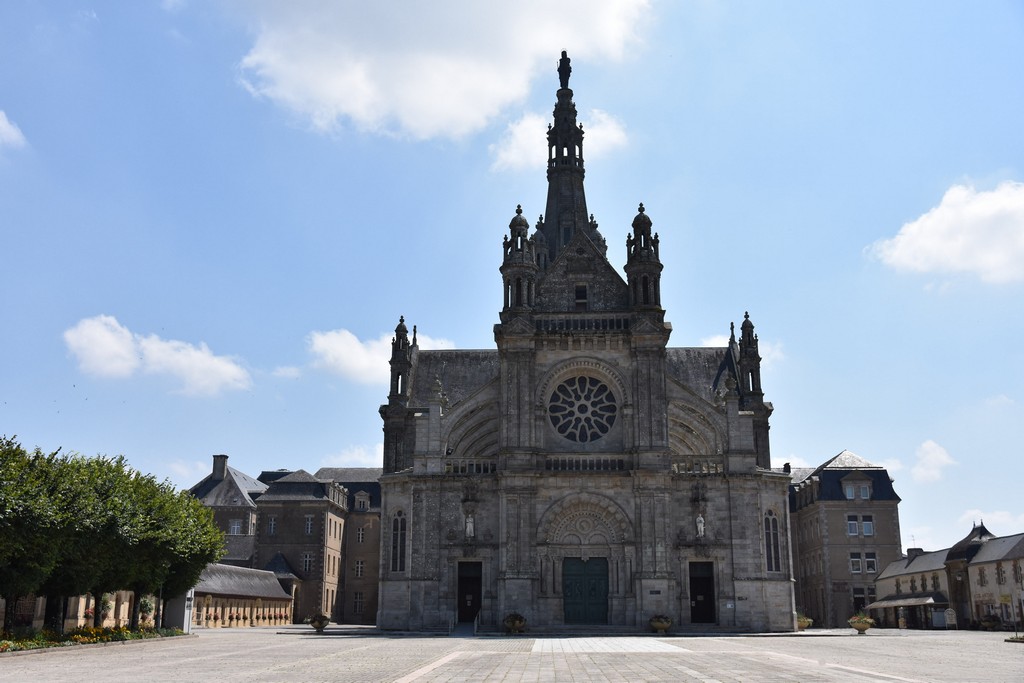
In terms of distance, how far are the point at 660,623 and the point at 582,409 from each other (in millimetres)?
12220

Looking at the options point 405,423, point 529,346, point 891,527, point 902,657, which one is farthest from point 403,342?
point 902,657

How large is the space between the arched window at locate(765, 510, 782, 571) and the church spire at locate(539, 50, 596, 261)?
25.1 metres

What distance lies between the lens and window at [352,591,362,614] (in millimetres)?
81188

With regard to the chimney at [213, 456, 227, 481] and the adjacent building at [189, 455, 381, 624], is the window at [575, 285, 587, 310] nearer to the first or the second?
the adjacent building at [189, 455, 381, 624]

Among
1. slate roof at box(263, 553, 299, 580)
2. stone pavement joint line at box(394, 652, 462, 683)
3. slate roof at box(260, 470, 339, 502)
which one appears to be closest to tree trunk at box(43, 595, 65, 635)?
stone pavement joint line at box(394, 652, 462, 683)

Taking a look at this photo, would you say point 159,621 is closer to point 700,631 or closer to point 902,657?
point 700,631

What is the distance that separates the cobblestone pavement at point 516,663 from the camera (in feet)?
62.4

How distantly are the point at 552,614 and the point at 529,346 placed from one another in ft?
44.9

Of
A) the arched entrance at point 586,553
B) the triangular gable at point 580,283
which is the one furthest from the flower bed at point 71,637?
the triangular gable at point 580,283

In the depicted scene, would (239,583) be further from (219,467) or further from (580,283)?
(580,283)

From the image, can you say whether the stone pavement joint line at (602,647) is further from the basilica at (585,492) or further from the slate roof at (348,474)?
the slate roof at (348,474)

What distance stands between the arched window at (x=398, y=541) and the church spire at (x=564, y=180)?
23.3m

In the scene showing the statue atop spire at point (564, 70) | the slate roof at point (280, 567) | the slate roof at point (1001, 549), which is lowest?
the slate roof at point (280, 567)

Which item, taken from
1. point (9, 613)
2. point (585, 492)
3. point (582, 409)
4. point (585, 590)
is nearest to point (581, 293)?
point (582, 409)
